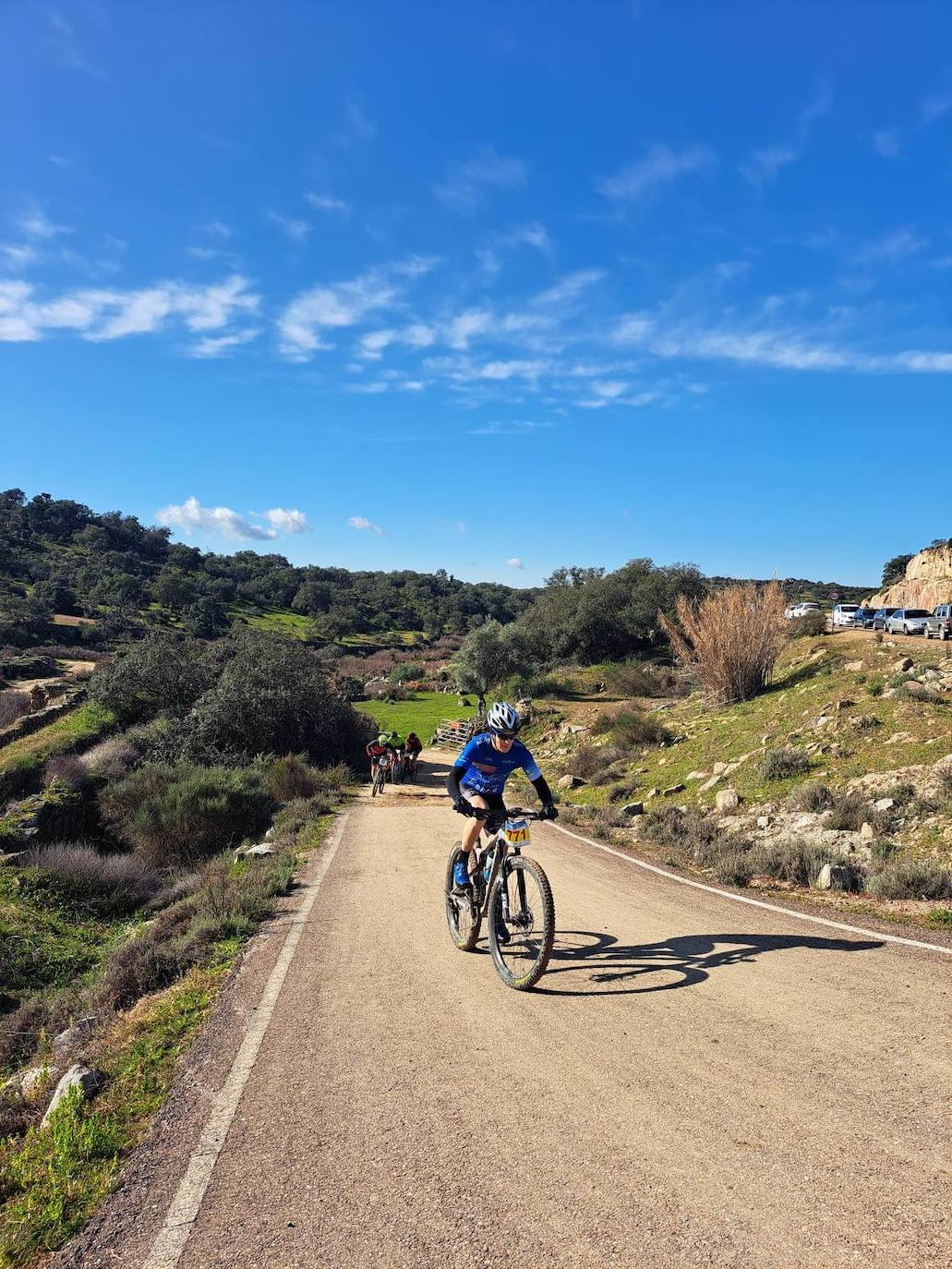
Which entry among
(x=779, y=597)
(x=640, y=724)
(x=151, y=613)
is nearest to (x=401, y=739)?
(x=640, y=724)

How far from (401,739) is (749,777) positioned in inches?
433

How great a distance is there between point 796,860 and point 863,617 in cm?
3956

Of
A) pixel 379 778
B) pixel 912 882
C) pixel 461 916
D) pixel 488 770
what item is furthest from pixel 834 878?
pixel 379 778

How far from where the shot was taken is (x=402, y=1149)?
135 inches

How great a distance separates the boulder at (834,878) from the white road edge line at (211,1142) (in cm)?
652

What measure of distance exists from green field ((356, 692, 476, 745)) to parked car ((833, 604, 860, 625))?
24.7 metres

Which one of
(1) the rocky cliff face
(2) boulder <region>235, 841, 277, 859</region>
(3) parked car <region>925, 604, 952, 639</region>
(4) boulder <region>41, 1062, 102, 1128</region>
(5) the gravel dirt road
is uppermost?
(1) the rocky cliff face

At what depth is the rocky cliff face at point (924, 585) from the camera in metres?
48.5

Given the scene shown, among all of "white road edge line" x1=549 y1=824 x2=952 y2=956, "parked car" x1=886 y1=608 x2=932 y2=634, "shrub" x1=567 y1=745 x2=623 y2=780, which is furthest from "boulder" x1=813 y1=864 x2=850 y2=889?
"parked car" x1=886 y1=608 x2=932 y2=634

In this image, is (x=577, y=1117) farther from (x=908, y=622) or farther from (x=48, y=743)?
(x=908, y=622)

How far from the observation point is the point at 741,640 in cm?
2120

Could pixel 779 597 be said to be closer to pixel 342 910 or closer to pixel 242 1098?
pixel 342 910

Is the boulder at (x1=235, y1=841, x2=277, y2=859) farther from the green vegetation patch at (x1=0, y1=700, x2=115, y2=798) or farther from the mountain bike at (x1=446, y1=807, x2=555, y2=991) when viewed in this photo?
the green vegetation patch at (x1=0, y1=700, x2=115, y2=798)

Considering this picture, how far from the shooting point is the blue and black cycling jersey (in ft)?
19.8
